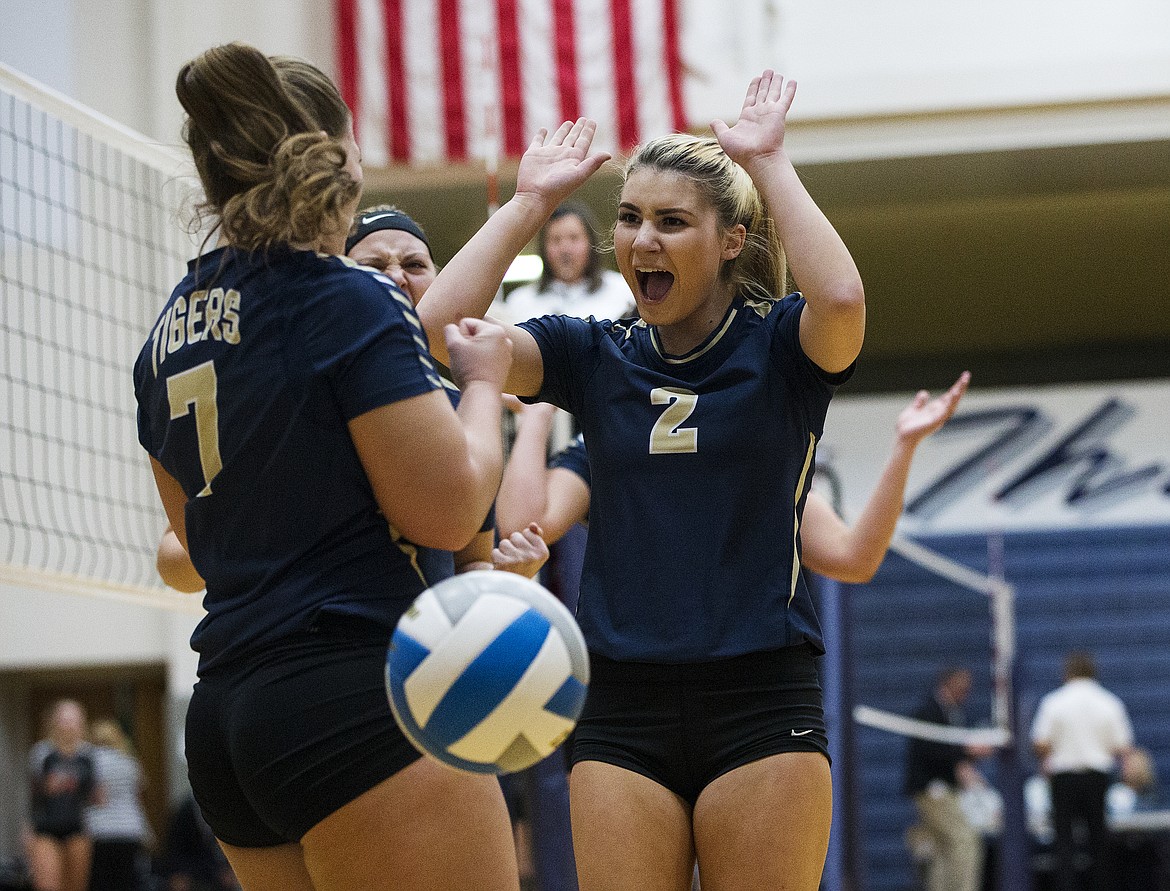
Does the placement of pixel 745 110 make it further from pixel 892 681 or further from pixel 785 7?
pixel 892 681

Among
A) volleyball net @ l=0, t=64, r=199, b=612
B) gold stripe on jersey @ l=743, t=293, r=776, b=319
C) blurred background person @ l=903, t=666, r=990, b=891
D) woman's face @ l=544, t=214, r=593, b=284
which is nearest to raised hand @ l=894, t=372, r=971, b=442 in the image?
gold stripe on jersey @ l=743, t=293, r=776, b=319

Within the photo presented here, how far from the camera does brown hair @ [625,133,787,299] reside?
106 inches

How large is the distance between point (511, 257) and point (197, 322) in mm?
759

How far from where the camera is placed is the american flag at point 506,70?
430 inches

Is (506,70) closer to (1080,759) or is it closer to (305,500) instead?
(1080,759)

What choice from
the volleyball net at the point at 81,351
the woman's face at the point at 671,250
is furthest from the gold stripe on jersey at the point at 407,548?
the volleyball net at the point at 81,351

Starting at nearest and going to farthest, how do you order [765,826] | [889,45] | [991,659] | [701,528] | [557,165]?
[765,826] → [701,528] → [557,165] → [889,45] → [991,659]

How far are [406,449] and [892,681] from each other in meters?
12.7


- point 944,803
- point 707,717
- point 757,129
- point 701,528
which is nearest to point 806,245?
point 757,129

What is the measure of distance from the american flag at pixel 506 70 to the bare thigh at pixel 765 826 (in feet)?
29.0

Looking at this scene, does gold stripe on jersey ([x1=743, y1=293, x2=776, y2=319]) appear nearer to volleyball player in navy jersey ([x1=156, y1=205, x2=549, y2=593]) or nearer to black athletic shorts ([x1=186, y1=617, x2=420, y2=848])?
volleyball player in navy jersey ([x1=156, y1=205, x2=549, y2=593])

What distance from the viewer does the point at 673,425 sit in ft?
8.34

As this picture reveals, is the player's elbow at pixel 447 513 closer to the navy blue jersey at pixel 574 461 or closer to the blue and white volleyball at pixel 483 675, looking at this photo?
the blue and white volleyball at pixel 483 675

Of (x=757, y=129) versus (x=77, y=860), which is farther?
(x=77, y=860)
